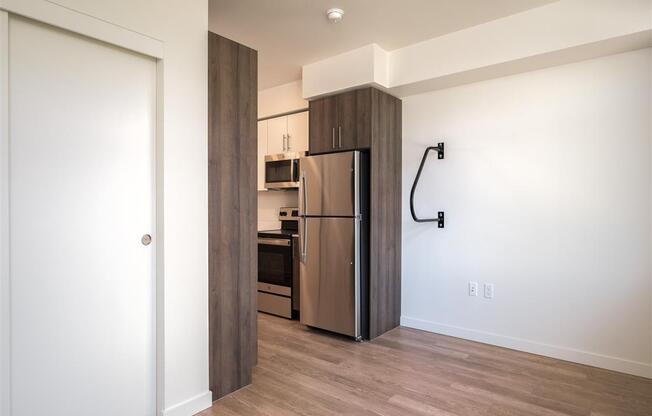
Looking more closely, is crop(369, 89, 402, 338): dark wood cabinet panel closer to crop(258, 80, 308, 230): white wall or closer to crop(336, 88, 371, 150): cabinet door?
crop(336, 88, 371, 150): cabinet door

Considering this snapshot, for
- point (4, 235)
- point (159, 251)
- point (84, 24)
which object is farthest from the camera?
point (159, 251)

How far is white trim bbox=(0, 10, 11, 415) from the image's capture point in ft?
4.86

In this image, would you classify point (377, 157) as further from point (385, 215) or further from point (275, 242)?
point (275, 242)

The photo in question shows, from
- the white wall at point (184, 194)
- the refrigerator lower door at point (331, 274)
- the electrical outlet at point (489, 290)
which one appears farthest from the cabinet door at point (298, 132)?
the electrical outlet at point (489, 290)

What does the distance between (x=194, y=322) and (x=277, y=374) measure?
0.80 metres

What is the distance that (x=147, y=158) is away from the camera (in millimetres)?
1934

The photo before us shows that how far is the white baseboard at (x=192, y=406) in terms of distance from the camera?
1.97 m

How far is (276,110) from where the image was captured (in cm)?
428

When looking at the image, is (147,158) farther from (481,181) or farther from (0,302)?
(481,181)

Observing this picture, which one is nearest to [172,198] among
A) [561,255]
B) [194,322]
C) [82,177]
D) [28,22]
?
[82,177]

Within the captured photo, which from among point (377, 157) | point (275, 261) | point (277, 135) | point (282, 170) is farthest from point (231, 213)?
point (277, 135)

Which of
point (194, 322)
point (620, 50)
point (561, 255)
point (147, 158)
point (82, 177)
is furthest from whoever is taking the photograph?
point (561, 255)

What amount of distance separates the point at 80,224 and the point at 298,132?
2.66 metres

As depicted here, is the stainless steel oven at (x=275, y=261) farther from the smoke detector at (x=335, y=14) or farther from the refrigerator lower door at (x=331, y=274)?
the smoke detector at (x=335, y=14)
